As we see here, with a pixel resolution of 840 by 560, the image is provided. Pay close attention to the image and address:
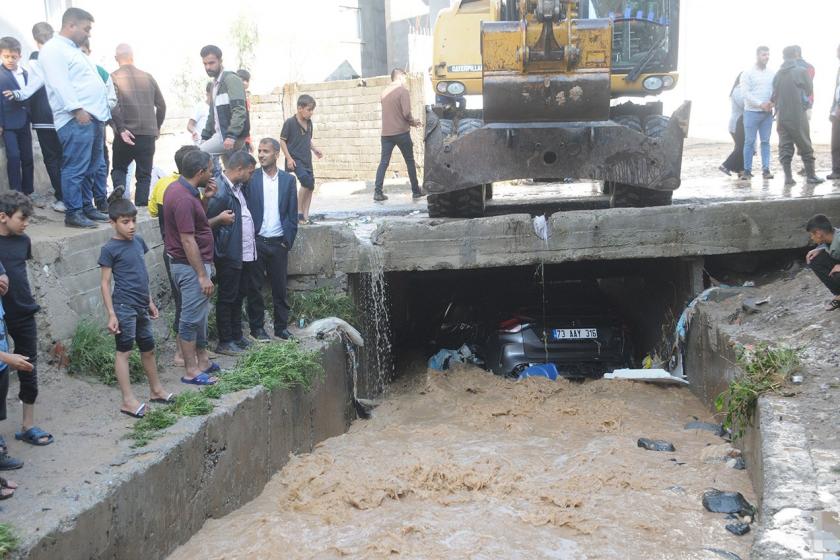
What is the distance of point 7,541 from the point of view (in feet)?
11.1

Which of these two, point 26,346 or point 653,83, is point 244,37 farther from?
point 26,346

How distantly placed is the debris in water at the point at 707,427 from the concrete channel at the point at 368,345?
1.21 feet

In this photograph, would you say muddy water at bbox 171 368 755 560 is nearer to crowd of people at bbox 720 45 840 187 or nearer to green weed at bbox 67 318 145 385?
green weed at bbox 67 318 145 385

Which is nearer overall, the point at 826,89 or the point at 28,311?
the point at 28,311

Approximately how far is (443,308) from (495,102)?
4646 mm

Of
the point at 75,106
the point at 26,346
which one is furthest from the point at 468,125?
the point at 26,346

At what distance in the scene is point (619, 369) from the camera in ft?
27.8

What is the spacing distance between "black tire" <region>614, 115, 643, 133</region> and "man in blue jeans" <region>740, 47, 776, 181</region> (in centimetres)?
333

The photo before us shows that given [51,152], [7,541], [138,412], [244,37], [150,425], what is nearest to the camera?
[7,541]

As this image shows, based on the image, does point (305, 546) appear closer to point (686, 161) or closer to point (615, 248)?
point (615, 248)

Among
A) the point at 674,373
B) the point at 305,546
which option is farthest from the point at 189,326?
the point at 674,373

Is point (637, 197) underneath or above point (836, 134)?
underneath

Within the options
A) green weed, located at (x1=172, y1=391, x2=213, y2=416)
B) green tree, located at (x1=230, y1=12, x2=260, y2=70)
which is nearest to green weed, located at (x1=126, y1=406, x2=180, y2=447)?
green weed, located at (x1=172, y1=391, x2=213, y2=416)

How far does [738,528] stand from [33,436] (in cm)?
405
